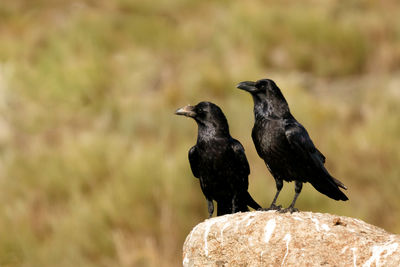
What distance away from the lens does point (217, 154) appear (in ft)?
17.4

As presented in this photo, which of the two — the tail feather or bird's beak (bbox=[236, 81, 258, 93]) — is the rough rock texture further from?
bird's beak (bbox=[236, 81, 258, 93])

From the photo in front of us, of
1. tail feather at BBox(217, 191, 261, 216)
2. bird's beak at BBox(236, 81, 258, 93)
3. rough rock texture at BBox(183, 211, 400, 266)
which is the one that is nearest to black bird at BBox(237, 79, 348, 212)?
bird's beak at BBox(236, 81, 258, 93)

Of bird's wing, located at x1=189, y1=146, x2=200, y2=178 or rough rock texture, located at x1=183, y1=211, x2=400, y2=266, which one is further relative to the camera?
bird's wing, located at x1=189, y1=146, x2=200, y2=178

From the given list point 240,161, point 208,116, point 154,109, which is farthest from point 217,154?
point 154,109

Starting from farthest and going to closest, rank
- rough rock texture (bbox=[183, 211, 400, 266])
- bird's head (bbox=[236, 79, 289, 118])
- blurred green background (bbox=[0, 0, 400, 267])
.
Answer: blurred green background (bbox=[0, 0, 400, 267]) < bird's head (bbox=[236, 79, 289, 118]) < rough rock texture (bbox=[183, 211, 400, 266])

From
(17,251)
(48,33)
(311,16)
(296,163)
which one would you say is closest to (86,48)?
(48,33)

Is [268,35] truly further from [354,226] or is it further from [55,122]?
[354,226]

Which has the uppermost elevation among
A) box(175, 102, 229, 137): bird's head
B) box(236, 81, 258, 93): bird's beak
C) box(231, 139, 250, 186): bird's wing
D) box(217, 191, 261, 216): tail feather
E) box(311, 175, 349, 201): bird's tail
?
box(236, 81, 258, 93): bird's beak

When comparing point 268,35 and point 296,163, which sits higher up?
point 268,35

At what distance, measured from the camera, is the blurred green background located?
923 cm

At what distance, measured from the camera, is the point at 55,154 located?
37.6 ft

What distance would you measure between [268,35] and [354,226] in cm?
1489

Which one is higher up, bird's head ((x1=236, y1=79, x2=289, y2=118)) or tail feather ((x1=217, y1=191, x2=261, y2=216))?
bird's head ((x1=236, y1=79, x2=289, y2=118))

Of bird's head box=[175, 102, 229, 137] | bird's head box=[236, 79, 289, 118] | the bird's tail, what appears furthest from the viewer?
bird's head box=[175, 102, 229, 137]
